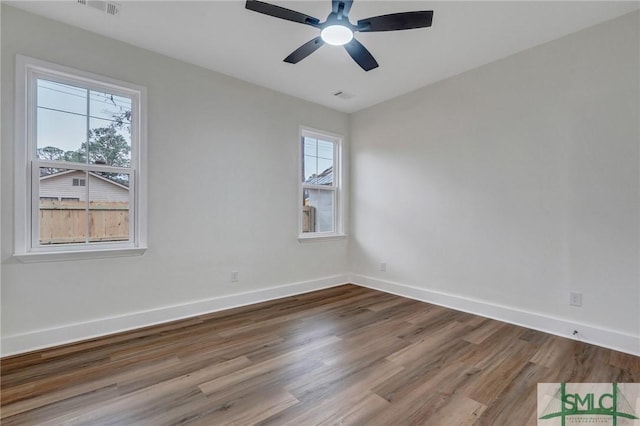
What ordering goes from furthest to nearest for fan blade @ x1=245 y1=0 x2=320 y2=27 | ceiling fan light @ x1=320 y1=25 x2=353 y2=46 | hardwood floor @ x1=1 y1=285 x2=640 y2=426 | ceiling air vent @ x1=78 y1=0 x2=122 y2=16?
ceiling air vent @ x1=78 y1=0 x2=122 y2=16
ceiling fan light @ x1=320 y1=25 x2=353 y2=46
fan blade @ x1=245 y1=0 x2=320 y2=27
hardwood floor @ x1=1 y1=285 x2=640 y2=426

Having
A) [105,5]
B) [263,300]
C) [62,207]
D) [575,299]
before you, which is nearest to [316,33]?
[105,5]

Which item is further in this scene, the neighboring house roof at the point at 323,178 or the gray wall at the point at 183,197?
the neighboring house roof at the point at 323,178

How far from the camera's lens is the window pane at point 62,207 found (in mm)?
2512

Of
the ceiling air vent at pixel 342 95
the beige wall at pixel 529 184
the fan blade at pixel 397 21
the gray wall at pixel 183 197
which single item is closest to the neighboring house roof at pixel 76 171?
the gray wall at pixel 183 197

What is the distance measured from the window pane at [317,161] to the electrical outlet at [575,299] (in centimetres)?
313

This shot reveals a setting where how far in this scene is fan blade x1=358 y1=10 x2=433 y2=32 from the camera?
1974mm

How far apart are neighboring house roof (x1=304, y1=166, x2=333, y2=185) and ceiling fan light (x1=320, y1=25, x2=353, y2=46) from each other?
2286mm

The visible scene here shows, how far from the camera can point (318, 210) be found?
4.53 m

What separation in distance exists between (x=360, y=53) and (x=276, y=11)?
0.76 m

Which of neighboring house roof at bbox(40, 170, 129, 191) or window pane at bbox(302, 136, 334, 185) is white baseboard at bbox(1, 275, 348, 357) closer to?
neighboring house roof at bbox(40, 170, 129, 191)

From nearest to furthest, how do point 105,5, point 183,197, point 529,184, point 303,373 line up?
point 303,373 → point 105,5 → point 529,184 → point 183,197

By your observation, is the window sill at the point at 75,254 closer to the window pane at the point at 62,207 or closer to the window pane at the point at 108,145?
the window pane at the point at 62,207

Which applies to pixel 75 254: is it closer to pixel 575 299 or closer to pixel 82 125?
pixel 82 125

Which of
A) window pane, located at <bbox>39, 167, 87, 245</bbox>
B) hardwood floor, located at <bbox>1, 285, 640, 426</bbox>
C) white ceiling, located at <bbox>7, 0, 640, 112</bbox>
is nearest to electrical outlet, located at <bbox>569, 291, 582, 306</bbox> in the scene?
hardwood floor, located at <bbox>1, 285, 640, 426</bbox>
